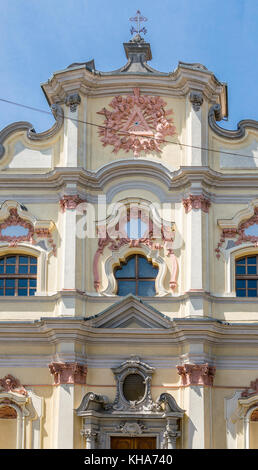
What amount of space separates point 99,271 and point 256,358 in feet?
14.4

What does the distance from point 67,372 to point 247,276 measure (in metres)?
5.15

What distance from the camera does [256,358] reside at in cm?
2486

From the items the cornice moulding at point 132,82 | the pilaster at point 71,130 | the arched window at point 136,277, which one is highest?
the cornice moulding at point 132,82

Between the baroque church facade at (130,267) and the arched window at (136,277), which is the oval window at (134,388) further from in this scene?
the arched window at (136,277)

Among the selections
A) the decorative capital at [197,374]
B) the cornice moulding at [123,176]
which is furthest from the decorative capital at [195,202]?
the decorative capital at [197,374]

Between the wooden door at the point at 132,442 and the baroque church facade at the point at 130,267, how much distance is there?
26mm

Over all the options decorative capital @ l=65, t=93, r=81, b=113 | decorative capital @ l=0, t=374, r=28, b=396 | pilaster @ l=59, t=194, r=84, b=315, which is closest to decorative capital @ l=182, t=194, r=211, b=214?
pilaster @ l=59, t=194, r=84, b=315

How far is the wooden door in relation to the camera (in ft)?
79.8

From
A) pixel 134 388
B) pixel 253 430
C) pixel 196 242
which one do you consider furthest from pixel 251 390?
pixel 196 242

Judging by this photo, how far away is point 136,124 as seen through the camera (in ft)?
87.9

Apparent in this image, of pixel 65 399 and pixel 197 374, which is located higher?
pixel 197 374

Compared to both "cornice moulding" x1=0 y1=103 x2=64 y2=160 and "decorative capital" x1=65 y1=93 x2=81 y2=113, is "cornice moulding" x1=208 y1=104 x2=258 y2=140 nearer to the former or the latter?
A: "decorative capital" x1=65 y1=93 x2=81 y2=113

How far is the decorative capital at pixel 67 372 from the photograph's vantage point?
959 inches

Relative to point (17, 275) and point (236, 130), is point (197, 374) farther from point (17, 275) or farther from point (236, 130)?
point (236, 130)
